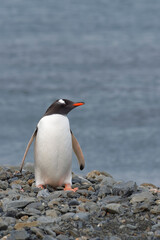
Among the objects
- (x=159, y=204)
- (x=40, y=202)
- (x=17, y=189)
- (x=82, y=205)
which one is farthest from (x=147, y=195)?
(x=17, y=189)

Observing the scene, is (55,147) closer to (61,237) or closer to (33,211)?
(33,211)

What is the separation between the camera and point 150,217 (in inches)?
220

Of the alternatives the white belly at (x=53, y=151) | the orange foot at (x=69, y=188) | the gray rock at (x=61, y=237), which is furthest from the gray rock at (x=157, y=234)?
the white belly at (x=53, y=151)

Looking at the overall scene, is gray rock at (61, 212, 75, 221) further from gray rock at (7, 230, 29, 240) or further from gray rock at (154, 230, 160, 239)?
gray rock at (154, 230, 160, 239)

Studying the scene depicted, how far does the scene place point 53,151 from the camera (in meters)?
6.96

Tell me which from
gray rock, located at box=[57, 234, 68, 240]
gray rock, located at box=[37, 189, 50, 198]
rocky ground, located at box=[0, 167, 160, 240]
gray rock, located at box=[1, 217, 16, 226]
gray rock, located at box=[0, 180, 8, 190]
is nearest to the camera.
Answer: gray rock, located at box=[57, 234, 68, 240]

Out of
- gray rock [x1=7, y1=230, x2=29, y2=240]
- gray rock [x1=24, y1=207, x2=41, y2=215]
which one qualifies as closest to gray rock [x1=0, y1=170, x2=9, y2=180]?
gray rock [x1=24, y1=207, x2=41, y2=215]

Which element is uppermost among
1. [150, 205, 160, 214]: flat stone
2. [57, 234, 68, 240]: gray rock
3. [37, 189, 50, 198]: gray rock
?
[37, 189, 50, 198]: gray rock

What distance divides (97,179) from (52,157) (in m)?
1.04

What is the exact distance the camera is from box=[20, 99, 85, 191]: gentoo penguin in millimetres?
6902

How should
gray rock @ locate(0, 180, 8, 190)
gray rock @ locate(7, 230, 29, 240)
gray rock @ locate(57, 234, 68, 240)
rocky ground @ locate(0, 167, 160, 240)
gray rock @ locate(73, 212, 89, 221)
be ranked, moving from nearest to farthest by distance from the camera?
gray rock @ locate(7, 230, 29, 240), gray rock @ locate(57, 234, 68, 240), rocky ground @ locate(0, 167, 160, 240), gray rock @ locate(73, 212, 89, 221), gray rock @ locate(0, 180, 8, 190)

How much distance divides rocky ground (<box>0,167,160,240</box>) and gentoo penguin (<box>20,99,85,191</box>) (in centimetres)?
31

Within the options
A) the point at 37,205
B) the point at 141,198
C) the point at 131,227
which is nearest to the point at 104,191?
the point at 141,198

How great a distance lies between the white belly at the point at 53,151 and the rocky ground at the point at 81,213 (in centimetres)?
30
